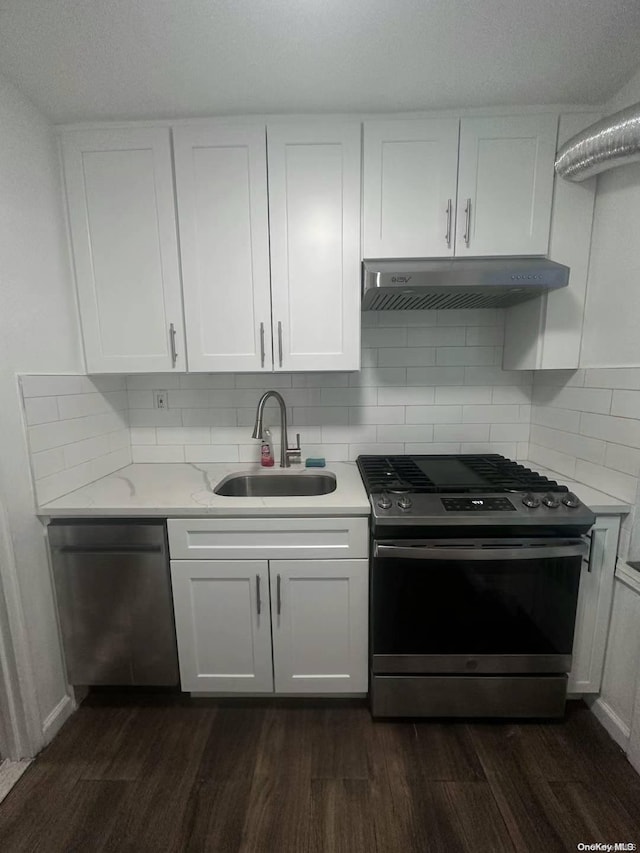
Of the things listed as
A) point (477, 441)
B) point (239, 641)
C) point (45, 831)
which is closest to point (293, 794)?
point (239, 641)

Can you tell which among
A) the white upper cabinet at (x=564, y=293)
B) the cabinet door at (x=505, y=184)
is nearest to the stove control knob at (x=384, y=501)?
the white upper cabinet at (x=564, y=293)

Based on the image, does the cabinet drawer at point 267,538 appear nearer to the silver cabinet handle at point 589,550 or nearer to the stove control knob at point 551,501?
the stove control knob at point 551,501

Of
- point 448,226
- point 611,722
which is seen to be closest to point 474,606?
point 611,722

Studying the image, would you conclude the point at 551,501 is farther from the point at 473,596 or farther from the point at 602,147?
the point at 602,147

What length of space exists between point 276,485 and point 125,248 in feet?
4.40

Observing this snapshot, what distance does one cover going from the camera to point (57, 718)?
1436 millimetres

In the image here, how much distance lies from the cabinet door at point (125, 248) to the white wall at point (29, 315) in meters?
0.09

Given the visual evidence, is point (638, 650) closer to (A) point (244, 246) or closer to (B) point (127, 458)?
(A) point (244, 246)

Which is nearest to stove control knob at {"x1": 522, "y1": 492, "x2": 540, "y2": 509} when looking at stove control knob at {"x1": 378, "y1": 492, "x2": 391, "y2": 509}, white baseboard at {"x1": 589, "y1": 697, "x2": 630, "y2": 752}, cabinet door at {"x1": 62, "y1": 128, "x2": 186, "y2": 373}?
stove control knob at {"x1": 378, "y1": 492, "x2": 391, "y2": 509}

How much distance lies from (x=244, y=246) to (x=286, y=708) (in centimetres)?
206

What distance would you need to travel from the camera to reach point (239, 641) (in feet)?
4.75

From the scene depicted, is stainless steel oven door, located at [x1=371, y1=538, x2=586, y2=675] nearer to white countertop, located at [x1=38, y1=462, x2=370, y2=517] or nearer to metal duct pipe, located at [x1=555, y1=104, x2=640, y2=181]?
white countertop, located at [x1=38, y1=462, x2=370, y2=517]

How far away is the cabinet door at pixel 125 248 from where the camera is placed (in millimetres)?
1477

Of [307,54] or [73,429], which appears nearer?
[307,54]
